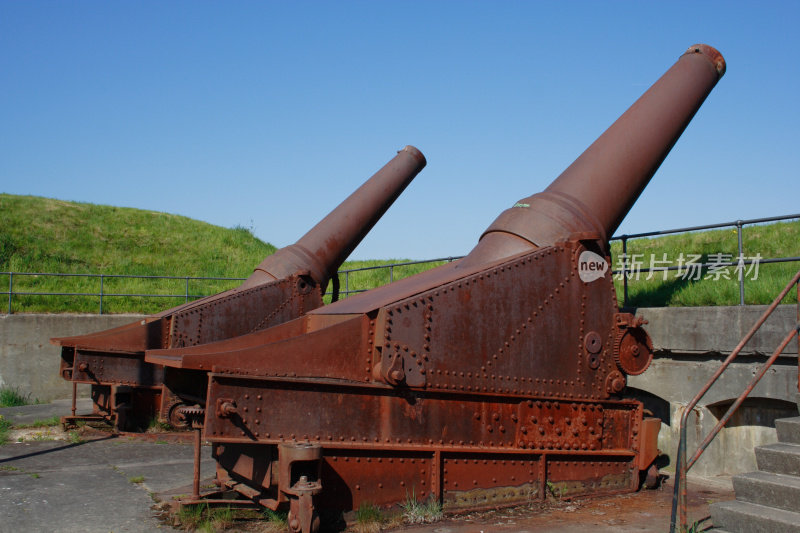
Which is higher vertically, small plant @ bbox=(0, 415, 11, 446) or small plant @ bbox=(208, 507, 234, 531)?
small plant @ bbox=(208, 507, 234, 531)

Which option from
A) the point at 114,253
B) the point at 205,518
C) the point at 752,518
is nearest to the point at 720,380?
the point at 752,518

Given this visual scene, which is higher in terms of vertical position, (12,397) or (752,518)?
(752,518)

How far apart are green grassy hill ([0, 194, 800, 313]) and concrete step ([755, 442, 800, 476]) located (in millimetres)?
4132

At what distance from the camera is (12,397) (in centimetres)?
1293

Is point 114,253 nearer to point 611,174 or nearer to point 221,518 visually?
point 221,518

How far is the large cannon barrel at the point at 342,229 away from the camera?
388 inches

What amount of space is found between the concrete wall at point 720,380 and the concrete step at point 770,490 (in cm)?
200

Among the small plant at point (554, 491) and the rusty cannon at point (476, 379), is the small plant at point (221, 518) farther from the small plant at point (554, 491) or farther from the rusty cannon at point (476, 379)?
the small plant at point (554, 491)

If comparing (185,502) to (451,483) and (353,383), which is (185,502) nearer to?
(353,383)

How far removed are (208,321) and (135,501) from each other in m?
3.60

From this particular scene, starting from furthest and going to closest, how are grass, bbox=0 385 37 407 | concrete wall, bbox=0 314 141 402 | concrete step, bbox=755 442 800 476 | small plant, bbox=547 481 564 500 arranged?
concrete wall, bbox=0 314 141 402
grass, bbox=0 385 37 407
small plant, bbox=547 481 564 500
concrete step, bbox=755 442 800 476

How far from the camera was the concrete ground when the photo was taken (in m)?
5.30

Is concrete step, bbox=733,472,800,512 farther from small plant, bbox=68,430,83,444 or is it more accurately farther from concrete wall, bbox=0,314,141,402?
concrete wall, bbox=0,314,141,402

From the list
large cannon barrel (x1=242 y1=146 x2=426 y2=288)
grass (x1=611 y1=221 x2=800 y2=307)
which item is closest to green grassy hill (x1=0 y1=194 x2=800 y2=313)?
grass (x1=611 y1=221 x2=800 y2=307)
